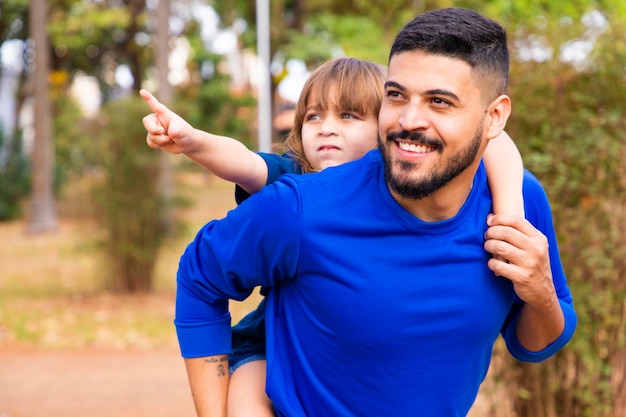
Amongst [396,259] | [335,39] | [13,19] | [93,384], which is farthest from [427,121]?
[13,19]

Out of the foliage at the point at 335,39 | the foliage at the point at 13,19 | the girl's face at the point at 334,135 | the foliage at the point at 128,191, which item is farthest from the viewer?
the foliage at the point at 13,19

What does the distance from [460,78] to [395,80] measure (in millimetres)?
157

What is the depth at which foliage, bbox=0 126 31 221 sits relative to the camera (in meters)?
22.1

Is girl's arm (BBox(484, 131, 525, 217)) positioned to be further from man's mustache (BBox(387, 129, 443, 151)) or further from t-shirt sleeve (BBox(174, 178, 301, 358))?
t-shirt sleeve (BBox(174, 178, 301, 358))

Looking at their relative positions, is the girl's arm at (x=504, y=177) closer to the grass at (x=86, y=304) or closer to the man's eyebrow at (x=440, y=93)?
the man's eyebrow at (x=440, y=93)

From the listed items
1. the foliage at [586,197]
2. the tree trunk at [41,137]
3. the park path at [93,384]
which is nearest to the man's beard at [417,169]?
the foliage at [586,197]

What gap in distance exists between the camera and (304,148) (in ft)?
9.39

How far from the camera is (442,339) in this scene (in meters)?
2.12

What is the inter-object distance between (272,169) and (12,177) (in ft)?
69.8

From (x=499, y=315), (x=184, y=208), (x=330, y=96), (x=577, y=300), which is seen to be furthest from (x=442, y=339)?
(x=184, y=208)

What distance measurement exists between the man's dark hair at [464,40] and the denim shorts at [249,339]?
0.88 meters

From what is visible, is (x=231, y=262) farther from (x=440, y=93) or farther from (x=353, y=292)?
(x=440, y=93)

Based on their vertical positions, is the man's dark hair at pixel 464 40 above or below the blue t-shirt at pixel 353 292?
above

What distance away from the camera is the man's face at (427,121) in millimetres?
2062
